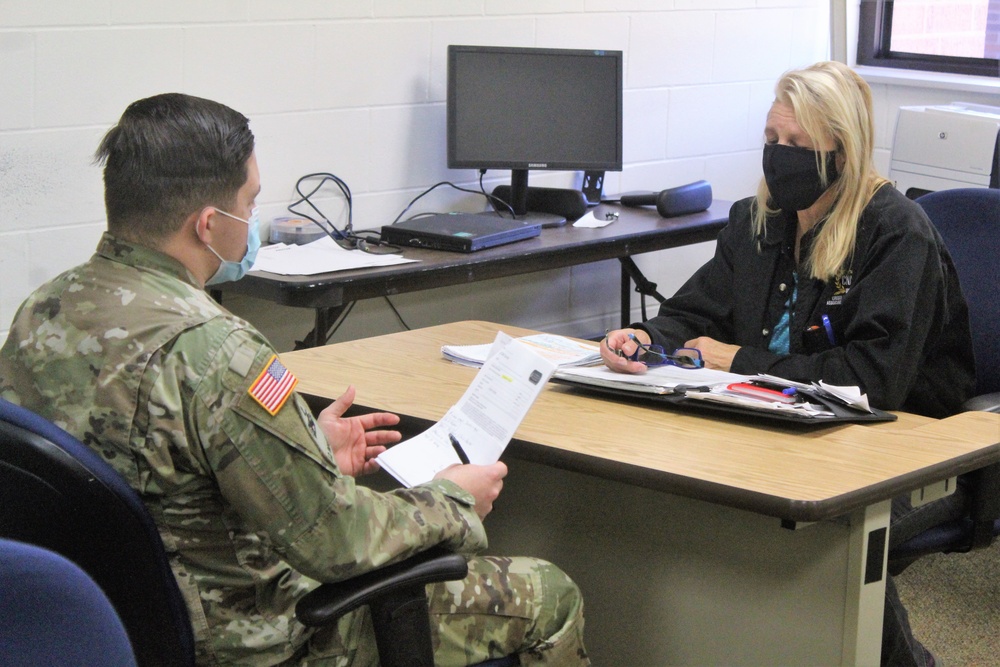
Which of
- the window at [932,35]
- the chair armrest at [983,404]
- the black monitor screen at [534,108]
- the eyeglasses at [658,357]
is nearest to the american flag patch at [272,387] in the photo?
the eyeglasses at [658,357]

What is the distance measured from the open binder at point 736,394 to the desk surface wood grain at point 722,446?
0.02 metres

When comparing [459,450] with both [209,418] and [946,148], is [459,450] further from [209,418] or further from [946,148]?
[946,148]

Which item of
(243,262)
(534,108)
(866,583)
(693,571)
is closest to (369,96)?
(534,108)

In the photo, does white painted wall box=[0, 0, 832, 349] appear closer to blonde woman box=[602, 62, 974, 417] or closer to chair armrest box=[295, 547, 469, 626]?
blonde woman box=[602, 62, 974, 417]

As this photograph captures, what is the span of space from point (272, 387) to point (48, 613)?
51 cm

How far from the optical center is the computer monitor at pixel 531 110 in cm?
345

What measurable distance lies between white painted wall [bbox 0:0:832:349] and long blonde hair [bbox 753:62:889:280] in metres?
1.55

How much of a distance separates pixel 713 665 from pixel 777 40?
10.8 ft

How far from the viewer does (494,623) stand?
5.04 feet

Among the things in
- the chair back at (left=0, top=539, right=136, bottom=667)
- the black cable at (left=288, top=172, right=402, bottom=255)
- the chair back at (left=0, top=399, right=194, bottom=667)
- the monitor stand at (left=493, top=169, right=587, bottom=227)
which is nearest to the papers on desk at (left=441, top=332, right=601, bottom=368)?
the chair back at (left=0, top=399, right=194, bottom=667)

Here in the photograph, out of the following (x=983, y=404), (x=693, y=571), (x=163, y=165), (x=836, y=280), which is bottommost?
(x=693, y=571)

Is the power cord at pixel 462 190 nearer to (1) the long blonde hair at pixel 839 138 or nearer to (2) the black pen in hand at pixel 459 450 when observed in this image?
(1) the long blonde hair at pixel 839 138

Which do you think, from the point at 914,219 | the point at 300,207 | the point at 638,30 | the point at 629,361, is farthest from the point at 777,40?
the point at 629,361

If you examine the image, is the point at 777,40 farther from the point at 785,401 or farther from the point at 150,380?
the point at 150,380
